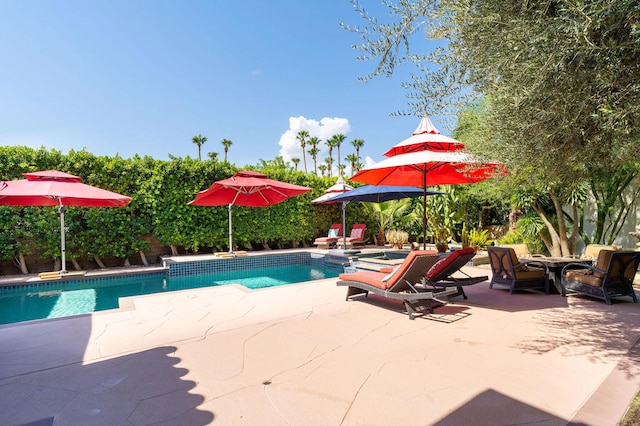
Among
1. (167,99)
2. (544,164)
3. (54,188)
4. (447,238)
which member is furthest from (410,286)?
(167,99)

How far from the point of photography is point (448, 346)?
13.1 feet

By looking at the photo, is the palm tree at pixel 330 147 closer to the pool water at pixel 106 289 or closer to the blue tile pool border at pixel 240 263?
the blue tile pool border at pixel 240 263

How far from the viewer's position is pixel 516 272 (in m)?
6.78

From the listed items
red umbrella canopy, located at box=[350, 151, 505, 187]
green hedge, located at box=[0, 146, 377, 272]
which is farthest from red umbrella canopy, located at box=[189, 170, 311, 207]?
red umbrella canopy, located at box=[350, 151, 505, 187]

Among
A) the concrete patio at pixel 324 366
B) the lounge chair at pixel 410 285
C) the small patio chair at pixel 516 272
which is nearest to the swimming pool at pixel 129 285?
the concrete patio at pixel 324 366

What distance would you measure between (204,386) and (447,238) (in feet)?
48.0

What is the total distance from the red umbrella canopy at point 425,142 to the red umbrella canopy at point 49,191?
742 cm

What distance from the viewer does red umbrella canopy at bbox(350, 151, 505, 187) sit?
20.6 feet

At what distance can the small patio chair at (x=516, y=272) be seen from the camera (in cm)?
673

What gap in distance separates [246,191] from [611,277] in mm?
10049

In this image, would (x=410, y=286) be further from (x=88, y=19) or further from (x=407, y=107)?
(x=88, y=19)

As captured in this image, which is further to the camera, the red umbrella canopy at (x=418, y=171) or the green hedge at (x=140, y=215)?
the green hedge at (x=140, y=215)

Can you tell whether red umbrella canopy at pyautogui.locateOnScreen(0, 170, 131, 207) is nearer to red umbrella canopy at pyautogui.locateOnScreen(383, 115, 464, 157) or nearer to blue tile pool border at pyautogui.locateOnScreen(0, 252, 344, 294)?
blue tile pool border at pyautogui.locateOnScreen(0, 252, 344, 294)

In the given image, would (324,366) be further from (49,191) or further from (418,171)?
(49,191)
